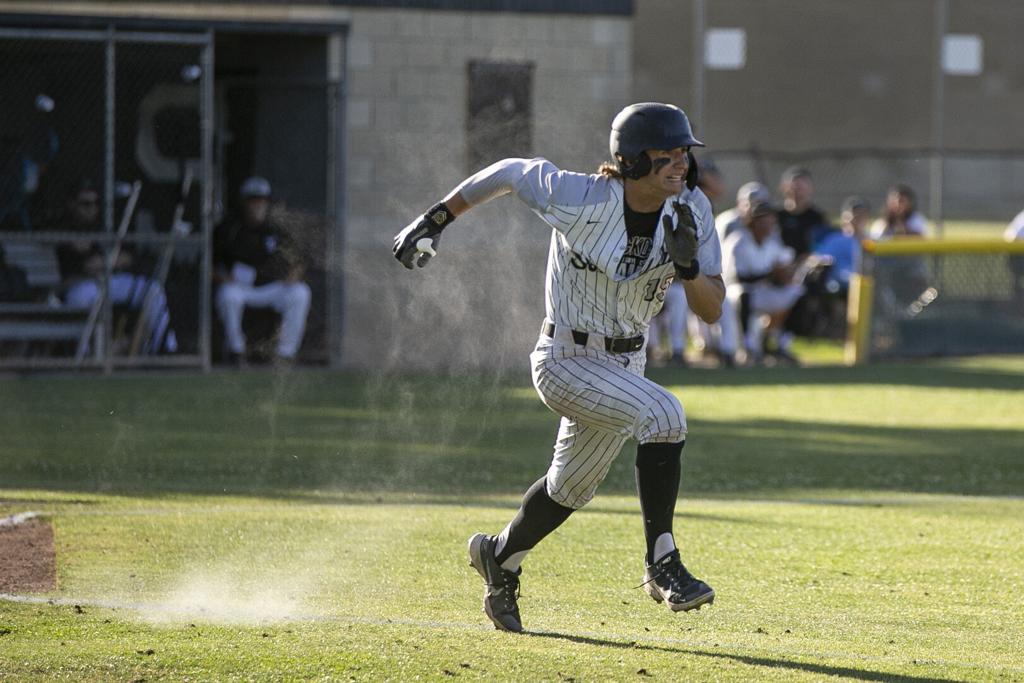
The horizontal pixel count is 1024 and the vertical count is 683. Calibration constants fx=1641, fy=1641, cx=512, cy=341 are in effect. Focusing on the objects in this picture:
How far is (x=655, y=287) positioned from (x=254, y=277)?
10597 mm

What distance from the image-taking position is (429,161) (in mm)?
17062

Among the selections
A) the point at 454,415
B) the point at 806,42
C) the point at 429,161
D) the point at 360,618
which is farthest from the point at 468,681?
the point at 806,42

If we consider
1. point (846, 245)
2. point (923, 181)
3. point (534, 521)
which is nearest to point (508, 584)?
point (534, 521)

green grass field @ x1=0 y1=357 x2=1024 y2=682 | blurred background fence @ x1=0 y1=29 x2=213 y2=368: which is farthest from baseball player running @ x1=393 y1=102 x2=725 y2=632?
blurred background fence @ x1=0 y1=29 x2=213 y2=368

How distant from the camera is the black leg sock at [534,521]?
5.86 m

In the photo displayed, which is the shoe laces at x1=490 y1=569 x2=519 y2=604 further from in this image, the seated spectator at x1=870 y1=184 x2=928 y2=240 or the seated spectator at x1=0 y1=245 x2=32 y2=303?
the seated spectator at x1=870 y1=184 x2=928 y2=240

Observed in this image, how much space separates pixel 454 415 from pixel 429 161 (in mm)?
4427

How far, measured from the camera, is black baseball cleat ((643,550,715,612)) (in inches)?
210

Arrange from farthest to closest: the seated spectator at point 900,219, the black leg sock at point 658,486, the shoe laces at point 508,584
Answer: the seated spectator at point 900,219 → the shoe laces at point 508,584 → the black leg sock at point 658,486

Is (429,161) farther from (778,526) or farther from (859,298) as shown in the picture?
(778,526)

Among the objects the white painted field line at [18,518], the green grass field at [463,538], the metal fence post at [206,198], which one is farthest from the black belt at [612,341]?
the metal fence post at [206,198]

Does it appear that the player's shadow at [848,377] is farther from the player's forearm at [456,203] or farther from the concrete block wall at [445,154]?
the player's forearm at [456,203]

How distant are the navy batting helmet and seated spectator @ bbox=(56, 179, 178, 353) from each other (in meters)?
10.1

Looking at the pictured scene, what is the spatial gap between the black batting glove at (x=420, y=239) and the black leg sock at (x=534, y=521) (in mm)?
913
